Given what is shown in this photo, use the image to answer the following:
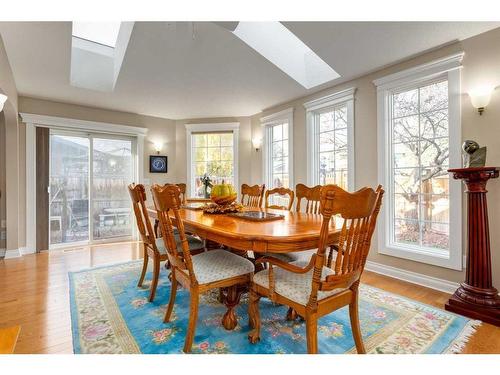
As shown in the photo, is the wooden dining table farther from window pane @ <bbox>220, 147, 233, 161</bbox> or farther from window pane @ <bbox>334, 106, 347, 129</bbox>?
window pane @ <bbox>220, 147, 233, 161</bbox>

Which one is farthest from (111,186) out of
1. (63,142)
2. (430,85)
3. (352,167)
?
(430,85)

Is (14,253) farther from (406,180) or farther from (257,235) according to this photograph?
(406,180)

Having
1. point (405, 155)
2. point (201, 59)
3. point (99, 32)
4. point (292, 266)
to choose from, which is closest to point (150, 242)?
point (292, 266)

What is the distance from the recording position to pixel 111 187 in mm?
4742

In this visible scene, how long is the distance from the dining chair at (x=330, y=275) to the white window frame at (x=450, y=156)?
5.39ft

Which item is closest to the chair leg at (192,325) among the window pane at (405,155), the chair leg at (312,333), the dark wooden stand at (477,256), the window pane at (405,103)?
the chair leg at (312,333)

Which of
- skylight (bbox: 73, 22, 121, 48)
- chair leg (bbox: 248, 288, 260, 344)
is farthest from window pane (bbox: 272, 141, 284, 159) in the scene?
chair leg (bbox: 248, 288, 260, 344)

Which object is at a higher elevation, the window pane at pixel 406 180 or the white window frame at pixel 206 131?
the white window frame at pixel 206 131

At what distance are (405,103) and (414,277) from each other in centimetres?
192

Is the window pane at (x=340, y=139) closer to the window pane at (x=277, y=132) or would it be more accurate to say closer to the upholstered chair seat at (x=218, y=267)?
the window pane at (x=277, y=132)

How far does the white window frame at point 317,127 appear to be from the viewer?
3.38 m

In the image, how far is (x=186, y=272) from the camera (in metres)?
1.66

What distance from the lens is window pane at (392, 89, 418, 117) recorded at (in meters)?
2.88

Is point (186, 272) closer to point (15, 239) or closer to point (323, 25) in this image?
point (323, 25)
